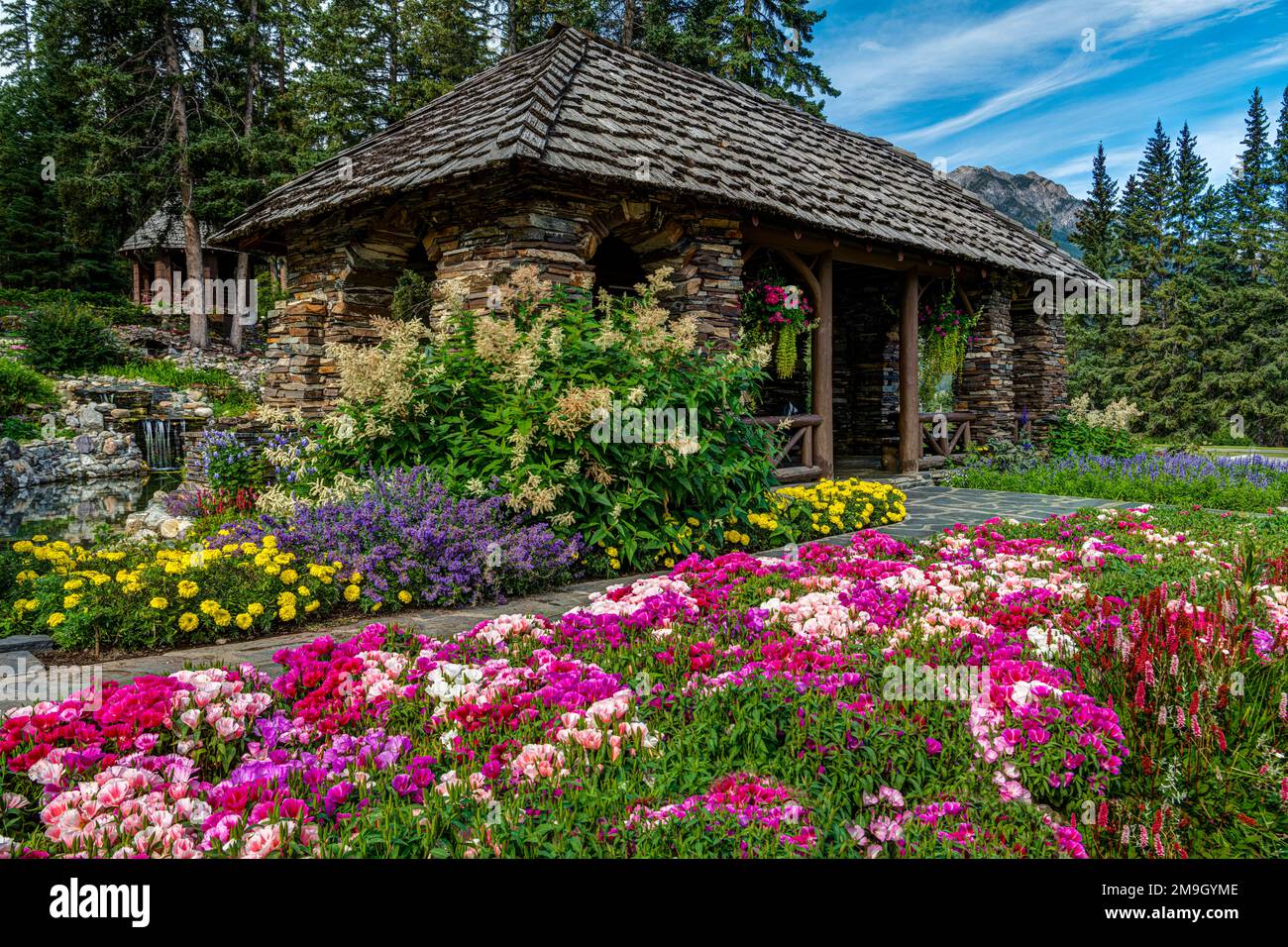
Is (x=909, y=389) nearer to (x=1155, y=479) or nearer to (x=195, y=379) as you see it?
(x=1155, y=479)

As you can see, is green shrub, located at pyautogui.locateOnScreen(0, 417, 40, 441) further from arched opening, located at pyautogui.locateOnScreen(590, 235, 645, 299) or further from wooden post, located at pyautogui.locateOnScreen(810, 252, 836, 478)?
wooden post, located at pyautogui.locateOnScreen(810, 252, 836, 478)

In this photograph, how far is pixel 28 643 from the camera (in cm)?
354

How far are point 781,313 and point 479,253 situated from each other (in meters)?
3.95

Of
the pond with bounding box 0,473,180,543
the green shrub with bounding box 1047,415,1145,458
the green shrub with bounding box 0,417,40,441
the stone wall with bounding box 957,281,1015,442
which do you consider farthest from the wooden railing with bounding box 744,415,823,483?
the green shrub with bounding box 0,417,40,441

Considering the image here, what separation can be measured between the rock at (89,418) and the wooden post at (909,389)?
1469 centimetres

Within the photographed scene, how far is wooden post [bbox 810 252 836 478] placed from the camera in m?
9.80

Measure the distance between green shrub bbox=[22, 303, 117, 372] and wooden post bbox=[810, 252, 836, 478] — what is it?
17565 millimetres

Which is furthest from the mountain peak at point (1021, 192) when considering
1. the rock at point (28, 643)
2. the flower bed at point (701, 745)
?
the rock at point (28, 643)

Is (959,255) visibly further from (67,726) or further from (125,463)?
(125,463)

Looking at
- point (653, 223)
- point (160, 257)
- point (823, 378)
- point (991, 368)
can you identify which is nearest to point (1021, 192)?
point (160, 257)

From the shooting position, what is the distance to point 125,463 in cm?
1427

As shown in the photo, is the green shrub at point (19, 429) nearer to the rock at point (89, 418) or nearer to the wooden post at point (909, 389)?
the rock at point (89, 418)

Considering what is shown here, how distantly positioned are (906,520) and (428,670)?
5.73 metres
